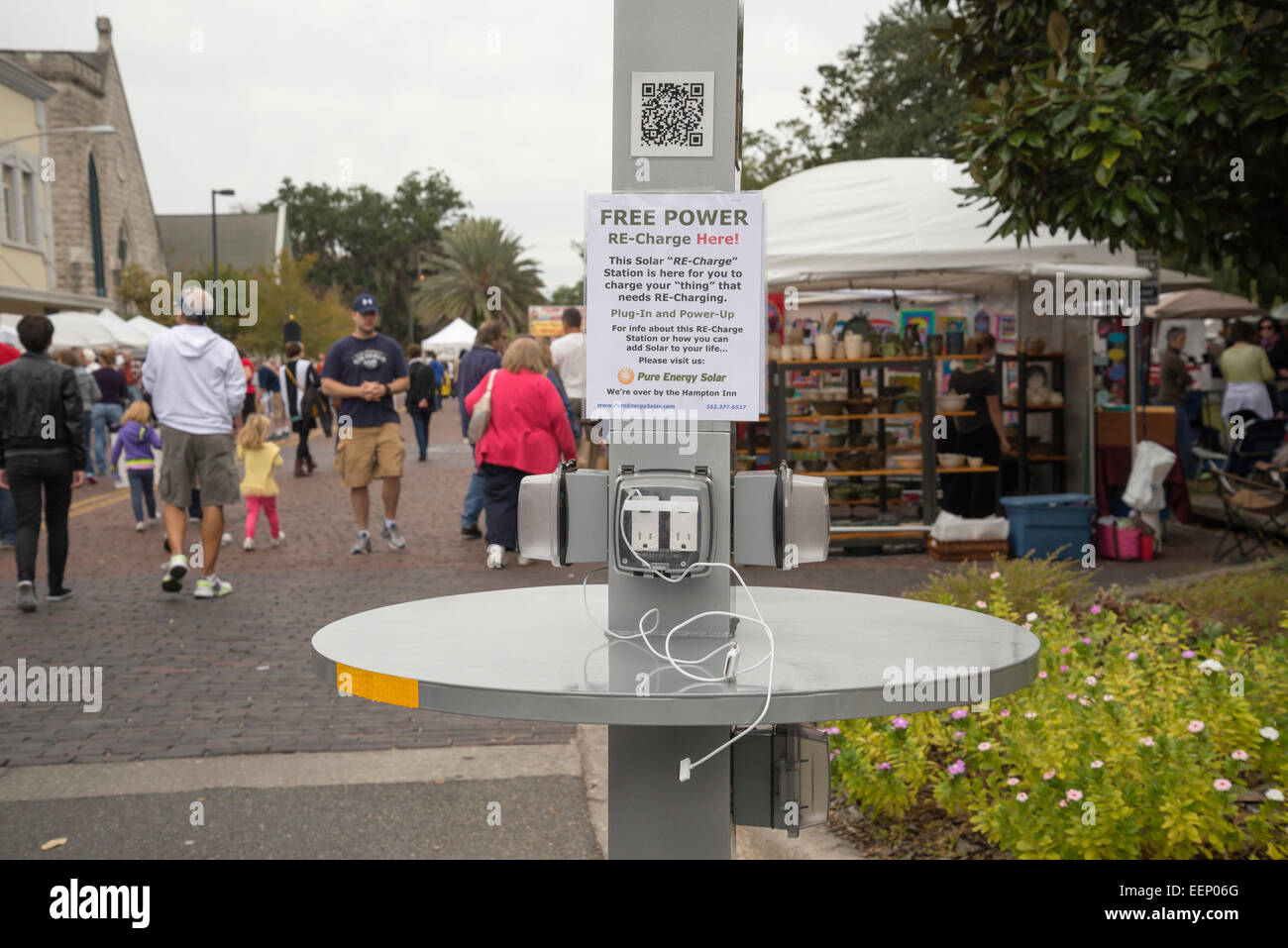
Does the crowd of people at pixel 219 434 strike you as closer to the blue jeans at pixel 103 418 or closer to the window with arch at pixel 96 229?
the blue jeans at pixel 103 418

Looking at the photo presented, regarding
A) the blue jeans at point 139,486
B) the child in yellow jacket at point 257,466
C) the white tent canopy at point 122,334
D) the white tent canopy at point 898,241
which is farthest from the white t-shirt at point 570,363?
the white tent canopy at point 122,334

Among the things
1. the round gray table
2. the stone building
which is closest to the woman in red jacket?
the round gray table

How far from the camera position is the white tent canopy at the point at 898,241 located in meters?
11.2

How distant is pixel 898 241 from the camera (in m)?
11.3

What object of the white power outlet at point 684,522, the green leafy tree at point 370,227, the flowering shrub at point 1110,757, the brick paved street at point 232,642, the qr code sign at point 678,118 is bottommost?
the brick paved street at point 232,642

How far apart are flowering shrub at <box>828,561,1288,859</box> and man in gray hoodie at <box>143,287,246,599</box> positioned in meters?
5.91

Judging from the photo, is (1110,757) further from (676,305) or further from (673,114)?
(673,114)

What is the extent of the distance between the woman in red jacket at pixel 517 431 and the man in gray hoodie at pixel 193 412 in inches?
83.5

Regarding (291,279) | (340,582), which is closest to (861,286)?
(340,582)

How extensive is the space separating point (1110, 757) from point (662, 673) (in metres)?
2.19

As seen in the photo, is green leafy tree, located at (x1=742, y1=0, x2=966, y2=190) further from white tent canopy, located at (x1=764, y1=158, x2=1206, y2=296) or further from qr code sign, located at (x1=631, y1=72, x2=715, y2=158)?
qr code sign, located at (x1=631, y1=72, x2=715, y2=158)
